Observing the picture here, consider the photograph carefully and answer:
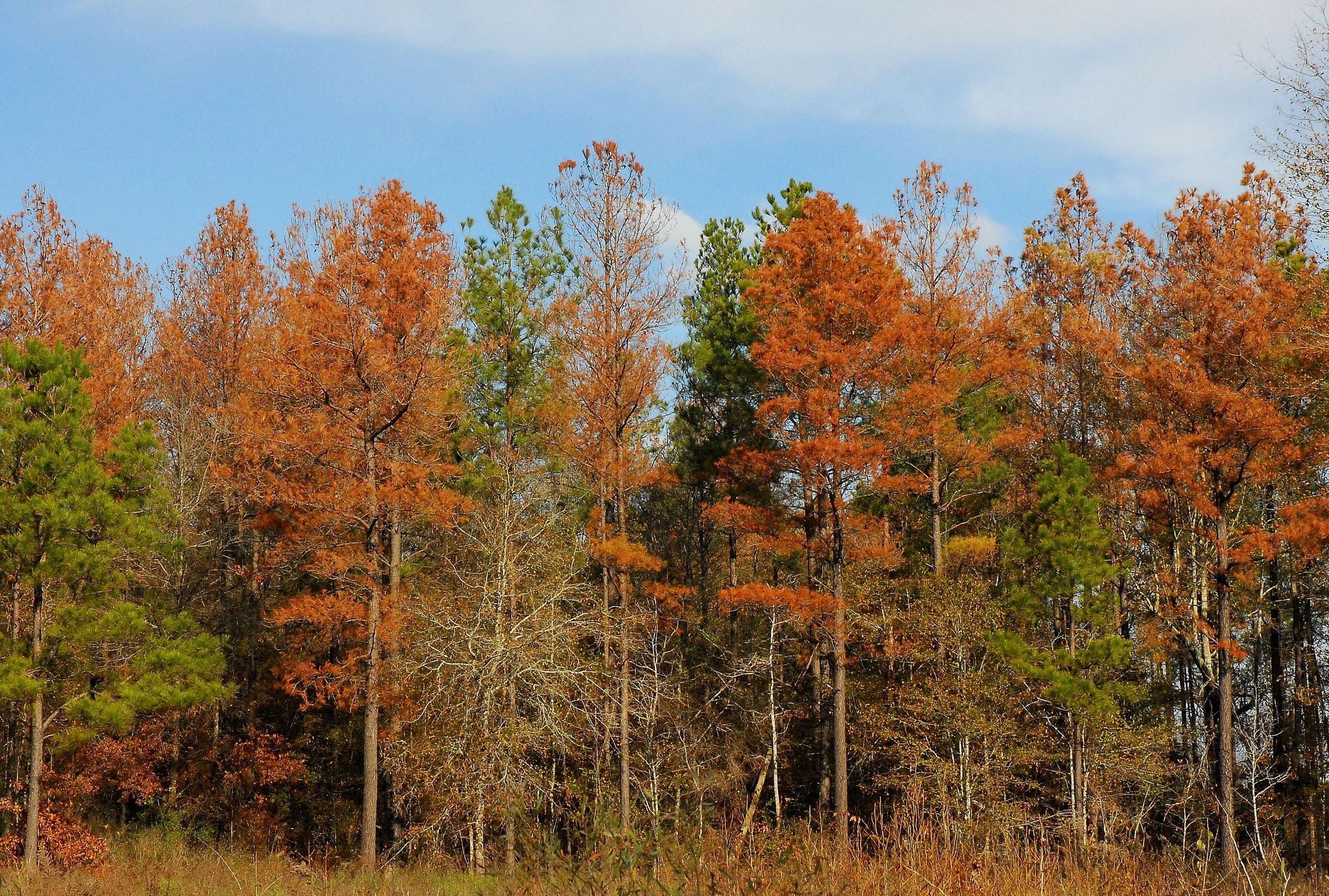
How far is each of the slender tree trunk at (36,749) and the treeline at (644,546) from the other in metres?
0.11

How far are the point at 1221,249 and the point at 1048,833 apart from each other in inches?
441

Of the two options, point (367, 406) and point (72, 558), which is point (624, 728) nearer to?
point (367, 406)

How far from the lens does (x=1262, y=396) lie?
1897cm

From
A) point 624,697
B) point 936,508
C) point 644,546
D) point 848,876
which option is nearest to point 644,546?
point 644,546

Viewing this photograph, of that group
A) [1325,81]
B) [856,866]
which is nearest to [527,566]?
[856,866]

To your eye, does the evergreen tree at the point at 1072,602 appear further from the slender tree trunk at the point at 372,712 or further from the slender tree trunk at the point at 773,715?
the slender tree trunk at the point at 372,712

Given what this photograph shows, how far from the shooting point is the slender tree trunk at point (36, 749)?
1755 cm

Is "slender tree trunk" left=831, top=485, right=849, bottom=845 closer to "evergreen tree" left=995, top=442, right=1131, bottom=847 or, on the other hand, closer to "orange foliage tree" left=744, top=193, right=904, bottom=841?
"orange foliage tree" left=744, top=193, right=904, bottom=841

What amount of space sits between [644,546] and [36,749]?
37.6 feet

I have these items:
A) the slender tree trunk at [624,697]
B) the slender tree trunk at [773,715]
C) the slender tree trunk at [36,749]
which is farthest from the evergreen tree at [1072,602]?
the slender tree trunk at [36,749]

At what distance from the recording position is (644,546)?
22.5 m

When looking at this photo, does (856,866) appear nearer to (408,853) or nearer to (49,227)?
(408,853)

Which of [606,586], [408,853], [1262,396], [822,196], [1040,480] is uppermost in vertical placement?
[822,196]

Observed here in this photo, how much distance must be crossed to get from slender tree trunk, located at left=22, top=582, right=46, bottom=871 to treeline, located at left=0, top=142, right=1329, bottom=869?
0.35 feet
